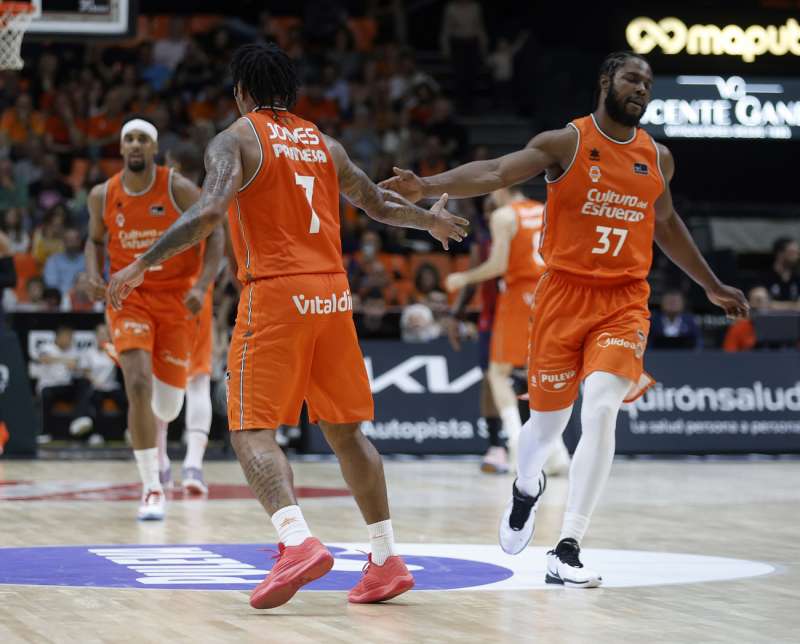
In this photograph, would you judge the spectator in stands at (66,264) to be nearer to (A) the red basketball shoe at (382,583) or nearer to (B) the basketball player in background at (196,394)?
(B) the basketball player in background at (196,394)

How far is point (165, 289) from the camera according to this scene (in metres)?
8.70

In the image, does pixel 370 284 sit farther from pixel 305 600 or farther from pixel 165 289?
pixel 305 600

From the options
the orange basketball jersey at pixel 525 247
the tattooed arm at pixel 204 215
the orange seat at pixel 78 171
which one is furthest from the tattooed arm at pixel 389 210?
the orange seat at pixel 78 171

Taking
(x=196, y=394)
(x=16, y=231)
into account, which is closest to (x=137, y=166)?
(x=196, y=394)

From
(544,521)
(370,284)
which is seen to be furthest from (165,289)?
(370,284)

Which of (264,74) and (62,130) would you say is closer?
(264,74)

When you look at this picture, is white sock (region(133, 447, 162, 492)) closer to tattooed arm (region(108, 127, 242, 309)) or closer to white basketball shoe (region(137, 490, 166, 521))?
white basketball shoe (region(137, 490, 166, 521))

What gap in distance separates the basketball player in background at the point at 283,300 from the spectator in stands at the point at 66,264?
10.3 metres

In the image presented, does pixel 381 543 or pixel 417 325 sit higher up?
pixel 417 325

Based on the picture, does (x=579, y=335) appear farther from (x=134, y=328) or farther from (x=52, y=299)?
(x=52, y=299)

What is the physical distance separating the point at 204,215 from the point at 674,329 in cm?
984

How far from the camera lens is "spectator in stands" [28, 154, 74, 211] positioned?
17.2 meters

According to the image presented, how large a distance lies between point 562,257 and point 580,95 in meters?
13.7

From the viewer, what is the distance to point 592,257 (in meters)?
6.21
